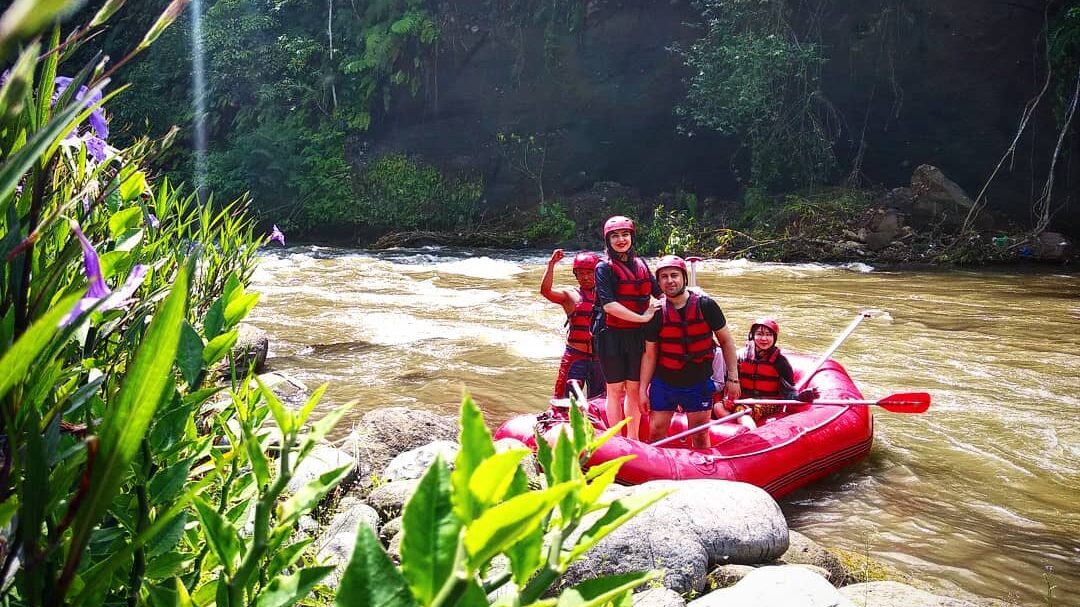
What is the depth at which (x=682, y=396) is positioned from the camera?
480 cm

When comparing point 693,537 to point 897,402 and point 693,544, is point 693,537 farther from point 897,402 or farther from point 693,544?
point 897,402

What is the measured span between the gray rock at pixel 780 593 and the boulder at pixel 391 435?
1875 mm

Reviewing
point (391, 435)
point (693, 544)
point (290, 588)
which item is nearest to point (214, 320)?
point (290, 588)

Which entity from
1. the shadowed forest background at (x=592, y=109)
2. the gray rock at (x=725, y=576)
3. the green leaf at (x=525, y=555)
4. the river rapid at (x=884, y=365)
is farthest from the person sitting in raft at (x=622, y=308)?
the shadowed forest background at (x=592, y=109)

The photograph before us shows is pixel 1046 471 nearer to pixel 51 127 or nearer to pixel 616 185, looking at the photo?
pixel 51 127

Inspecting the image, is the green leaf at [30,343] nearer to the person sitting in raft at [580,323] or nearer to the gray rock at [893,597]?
the gray rock at [893,597]

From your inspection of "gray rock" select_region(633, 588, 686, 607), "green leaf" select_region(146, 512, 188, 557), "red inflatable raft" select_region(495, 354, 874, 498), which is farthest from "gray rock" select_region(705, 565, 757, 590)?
"green leaf" select_region(146, 512, 188, 557)

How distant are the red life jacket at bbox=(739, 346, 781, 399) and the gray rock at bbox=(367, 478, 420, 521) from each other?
2.78 m

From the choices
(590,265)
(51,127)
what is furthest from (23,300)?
(590,265)

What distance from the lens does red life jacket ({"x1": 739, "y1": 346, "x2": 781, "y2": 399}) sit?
17.9ft

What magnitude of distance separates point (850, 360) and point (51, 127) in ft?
25.3

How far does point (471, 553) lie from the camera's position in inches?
12.7

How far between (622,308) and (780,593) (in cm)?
237

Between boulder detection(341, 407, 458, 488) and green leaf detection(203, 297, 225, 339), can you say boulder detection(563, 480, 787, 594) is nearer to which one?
boulder detection(341, 407, 458, 488)
